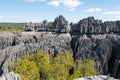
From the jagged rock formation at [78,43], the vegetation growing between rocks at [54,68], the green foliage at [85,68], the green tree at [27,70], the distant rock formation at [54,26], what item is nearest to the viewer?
the green tree at [27,70]

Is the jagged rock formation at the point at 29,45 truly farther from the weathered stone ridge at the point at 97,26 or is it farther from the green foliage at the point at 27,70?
the weathered stone ridge at the point at 97,26

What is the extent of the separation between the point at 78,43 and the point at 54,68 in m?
20.1

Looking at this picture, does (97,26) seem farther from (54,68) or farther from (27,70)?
(27,70)

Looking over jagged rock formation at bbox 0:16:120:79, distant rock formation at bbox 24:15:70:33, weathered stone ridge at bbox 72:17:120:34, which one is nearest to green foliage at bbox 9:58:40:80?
jagged rock formation at bbox 0:16:120:79

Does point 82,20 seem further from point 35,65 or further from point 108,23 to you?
point 35,65

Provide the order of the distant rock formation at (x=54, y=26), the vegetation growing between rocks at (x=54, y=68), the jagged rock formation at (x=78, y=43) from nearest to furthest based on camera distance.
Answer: the vegetation growing between rocks at (x=54, y=68) < the jagged rock formation at (x=78, y=43) < the distant rock formation at (x=54, y=26)

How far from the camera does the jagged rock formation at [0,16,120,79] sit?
2771 inches

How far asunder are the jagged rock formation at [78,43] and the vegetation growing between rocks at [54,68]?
275 cm

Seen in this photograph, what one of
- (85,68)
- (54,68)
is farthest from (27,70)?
(85,68)

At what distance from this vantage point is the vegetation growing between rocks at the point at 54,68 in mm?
59922

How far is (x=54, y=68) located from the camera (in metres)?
62.3

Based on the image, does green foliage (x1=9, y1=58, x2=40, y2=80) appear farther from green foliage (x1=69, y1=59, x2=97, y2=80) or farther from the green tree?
green foliage (x1=69, y1=59, x2=97, y2=80)

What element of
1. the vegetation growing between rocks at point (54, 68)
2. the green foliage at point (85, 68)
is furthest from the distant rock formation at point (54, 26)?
the green foliage at point (85, 68)

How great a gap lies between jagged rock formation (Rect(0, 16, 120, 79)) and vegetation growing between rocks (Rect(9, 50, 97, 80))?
108 inches
